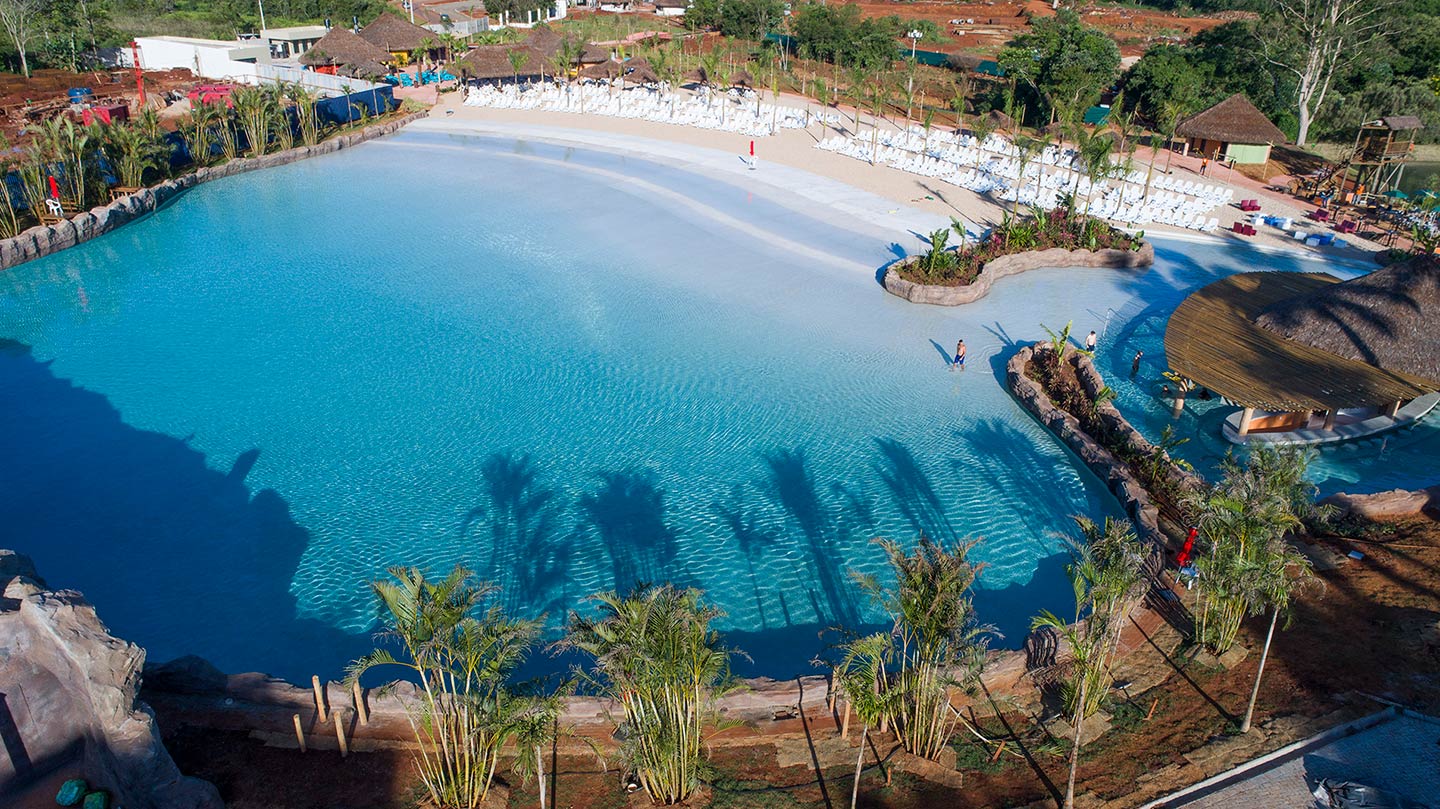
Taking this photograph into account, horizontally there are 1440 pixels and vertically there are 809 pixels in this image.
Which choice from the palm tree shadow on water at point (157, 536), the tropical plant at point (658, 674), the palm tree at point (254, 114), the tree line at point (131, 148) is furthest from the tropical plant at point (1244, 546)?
the palm tree at point (254, 114)

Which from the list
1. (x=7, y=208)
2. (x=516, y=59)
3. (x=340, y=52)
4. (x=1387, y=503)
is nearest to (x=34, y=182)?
(x=7, y=208)

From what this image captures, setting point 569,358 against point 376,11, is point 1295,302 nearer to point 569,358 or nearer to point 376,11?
point 569,358

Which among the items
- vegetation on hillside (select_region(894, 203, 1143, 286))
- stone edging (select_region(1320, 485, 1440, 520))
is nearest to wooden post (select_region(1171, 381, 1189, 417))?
stone edging (select_region(1320, 485, 1440, 520))

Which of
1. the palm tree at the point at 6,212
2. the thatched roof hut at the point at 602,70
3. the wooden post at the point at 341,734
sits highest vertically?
the thatched roof hut at the point at 602,70

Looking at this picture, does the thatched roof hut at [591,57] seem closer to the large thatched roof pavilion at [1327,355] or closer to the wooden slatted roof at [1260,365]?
the wooden slatted roof at [1260,365]

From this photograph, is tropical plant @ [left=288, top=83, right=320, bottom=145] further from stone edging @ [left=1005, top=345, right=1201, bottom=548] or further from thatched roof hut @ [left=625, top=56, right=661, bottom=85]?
stone edging @ [left=1005, top=345, right=1201, bottom=548]

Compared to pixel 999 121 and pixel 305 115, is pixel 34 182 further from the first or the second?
pixel 999 121

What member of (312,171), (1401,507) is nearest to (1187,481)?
(1401,507)
